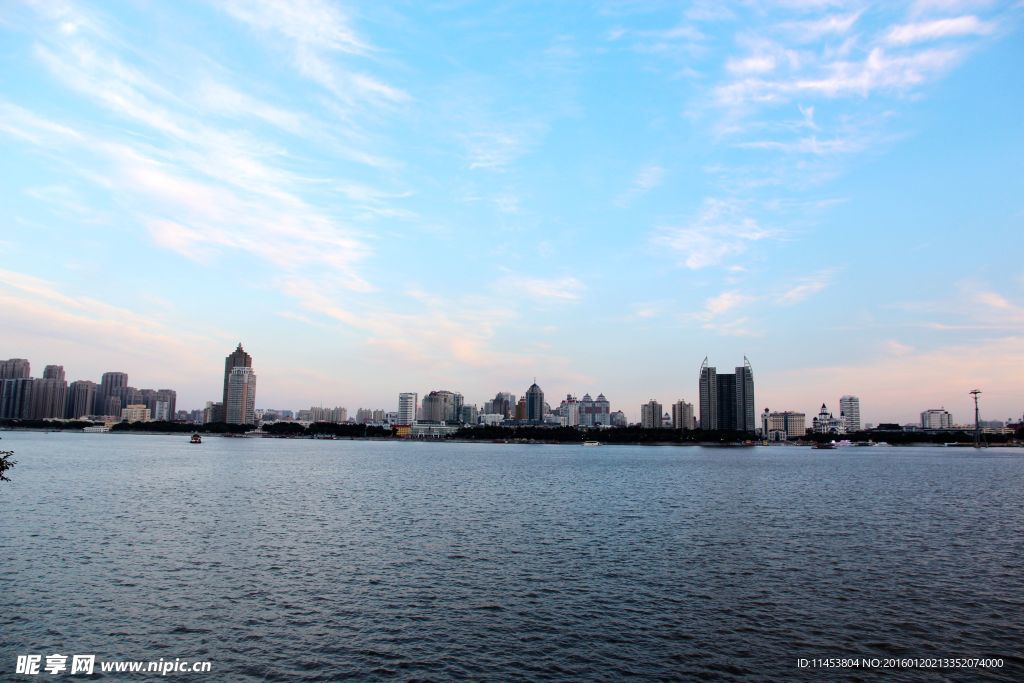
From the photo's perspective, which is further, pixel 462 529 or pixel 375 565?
pixel 462 529

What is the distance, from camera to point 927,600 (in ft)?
113

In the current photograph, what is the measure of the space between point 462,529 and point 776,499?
45997 millimetres

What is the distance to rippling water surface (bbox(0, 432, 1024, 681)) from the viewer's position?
26516 millimetres

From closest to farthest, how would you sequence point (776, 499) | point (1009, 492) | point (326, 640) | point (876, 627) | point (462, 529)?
point (326, 640) → point (876, 627) → point (462, 529) → point (776, 499) → point (1009, 492)

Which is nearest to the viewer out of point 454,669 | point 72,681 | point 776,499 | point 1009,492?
point 72,681

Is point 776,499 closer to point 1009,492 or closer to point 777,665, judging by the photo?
point 1009,492

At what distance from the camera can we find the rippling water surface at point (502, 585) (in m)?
26.5

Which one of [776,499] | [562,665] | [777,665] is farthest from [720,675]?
[776,499]

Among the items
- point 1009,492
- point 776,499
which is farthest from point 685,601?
point 1009,492

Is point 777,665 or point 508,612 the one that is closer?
point 777,665

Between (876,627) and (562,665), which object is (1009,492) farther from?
(562,665)

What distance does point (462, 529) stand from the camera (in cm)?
5506

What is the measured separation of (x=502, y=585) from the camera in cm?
3688

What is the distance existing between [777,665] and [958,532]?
41946 millimetres
